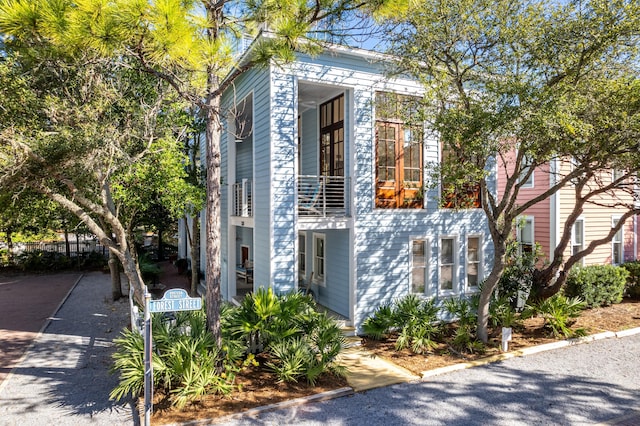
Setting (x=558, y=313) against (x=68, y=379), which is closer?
(x=68, y=379)

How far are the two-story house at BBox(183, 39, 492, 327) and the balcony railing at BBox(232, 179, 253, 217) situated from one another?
63 millimetres

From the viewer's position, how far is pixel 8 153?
245 inches

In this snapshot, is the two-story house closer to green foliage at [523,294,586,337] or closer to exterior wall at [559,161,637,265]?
green foliage at [523,294,586,337]

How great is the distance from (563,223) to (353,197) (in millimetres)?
8512

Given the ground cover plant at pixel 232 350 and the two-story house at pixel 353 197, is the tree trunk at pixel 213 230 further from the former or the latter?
the two-story house at pixel 353 197

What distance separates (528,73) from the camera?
26.1 ft

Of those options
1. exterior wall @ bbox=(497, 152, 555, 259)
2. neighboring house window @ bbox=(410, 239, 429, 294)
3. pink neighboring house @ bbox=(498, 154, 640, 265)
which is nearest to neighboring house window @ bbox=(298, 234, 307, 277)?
neighboring house window @ bbox=(410, 239, 429, 294)

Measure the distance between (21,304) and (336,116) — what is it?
12.9m

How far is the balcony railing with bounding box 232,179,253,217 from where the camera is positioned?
37.7 ft

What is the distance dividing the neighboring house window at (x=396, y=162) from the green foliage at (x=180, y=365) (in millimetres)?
5627

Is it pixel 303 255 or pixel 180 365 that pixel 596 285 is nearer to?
pixel 303 255

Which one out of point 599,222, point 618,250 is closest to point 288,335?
point 599,222

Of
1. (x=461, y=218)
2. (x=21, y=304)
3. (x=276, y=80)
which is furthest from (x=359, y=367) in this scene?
(x=21, y=304)

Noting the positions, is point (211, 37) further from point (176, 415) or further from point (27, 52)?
point (176, 415)
